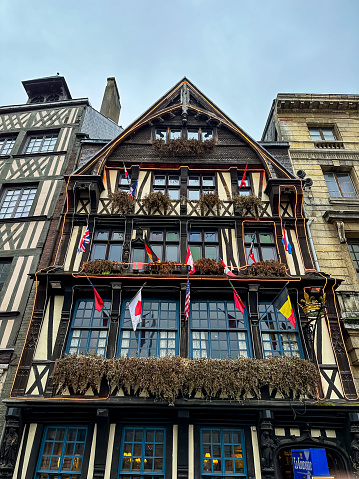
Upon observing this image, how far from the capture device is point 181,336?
10.4m

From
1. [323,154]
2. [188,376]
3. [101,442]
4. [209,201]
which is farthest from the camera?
[323,154]

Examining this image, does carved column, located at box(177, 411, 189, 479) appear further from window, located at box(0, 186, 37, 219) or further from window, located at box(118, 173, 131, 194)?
window, located at box(0, 186, 37, 219)

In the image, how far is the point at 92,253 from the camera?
12.6 meters

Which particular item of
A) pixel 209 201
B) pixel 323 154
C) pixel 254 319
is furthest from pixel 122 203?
pixel 323 154

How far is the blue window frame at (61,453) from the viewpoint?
29.3ft

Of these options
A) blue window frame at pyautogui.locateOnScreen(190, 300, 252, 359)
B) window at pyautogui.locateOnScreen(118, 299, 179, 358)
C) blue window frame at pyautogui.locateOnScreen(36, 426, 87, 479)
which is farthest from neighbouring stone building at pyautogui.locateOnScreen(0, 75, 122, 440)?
blue window frame at pyautogui.locateOnScreen(190, 300, 252, 359)

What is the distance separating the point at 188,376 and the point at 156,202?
256 inches

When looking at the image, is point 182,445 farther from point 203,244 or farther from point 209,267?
point 203,244

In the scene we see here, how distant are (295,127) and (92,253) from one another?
11073 millimetres

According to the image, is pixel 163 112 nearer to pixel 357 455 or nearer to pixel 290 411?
pixel 290 411

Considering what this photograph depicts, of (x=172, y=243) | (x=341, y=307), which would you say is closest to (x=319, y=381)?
(x=341, y=307)

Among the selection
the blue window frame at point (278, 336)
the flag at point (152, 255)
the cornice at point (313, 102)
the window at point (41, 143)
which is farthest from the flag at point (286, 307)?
the window at point (41, 143)

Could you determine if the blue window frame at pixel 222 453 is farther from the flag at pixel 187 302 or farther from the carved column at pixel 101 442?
the flag at pixel 187 302

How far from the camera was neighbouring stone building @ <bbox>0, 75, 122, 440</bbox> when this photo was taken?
1142cm
